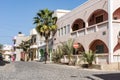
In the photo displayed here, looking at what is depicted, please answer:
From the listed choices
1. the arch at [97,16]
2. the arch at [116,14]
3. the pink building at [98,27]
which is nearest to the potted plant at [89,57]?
the pink building at [98,27]

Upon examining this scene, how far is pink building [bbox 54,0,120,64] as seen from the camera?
28516 mm

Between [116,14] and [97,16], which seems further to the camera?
[97,16]

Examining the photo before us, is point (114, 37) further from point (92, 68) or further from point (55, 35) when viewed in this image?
point (55, 35)

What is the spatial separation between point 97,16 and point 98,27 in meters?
4.10

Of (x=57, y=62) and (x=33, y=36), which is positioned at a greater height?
(x=33, y=36)

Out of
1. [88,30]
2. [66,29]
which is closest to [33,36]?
[66,29]

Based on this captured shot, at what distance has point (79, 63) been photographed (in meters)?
34.2

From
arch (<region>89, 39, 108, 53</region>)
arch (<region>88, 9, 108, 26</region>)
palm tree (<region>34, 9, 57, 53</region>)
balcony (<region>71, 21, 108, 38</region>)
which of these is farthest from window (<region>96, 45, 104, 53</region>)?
palm tree (<region>34, 9, 57, 53</region>)

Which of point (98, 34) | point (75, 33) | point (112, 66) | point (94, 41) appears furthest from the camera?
point (75, 33)

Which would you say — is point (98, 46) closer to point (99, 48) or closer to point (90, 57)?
point (99, 48)

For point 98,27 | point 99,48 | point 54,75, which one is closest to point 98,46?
point 99,48

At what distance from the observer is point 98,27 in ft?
103

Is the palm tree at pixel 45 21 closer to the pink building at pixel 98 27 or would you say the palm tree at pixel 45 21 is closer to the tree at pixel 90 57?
the pink building at pixel 98 27

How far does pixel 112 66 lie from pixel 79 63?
24.1 ft
